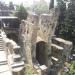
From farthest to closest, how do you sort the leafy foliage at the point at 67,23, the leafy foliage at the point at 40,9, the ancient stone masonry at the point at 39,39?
the leafy foliage at the point at 40,9
the leafy foliage at the point at 67,23
the ancient stone masonry at the point at 39,39

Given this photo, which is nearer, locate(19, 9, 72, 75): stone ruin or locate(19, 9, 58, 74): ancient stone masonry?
locate(19, 9, 72, 75): stone ruin

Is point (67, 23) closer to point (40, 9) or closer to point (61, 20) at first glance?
point (61, 20)

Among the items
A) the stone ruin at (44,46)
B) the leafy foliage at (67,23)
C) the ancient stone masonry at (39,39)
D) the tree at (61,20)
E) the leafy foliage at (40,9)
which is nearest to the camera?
the stone ruin at (44,46)

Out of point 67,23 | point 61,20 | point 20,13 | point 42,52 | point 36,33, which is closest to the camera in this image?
point 36,33

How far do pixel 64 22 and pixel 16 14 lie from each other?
669 cm

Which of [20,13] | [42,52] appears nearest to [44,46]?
[42,52]

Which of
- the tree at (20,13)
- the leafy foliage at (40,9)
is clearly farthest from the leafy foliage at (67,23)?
the leafy foliage at (40,9)

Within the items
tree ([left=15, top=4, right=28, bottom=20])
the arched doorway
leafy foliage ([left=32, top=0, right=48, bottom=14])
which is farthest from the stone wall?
leafy foliage ([left=32, top=0, right=48, bottom=14])

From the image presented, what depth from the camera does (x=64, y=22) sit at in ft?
62.7

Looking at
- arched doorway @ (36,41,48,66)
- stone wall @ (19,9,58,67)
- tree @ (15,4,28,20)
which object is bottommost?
arched doorway @ (36,41,48,66)

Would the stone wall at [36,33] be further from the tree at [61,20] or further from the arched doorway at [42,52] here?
the tree at [61,20]

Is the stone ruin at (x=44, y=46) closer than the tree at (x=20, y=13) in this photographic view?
Yes

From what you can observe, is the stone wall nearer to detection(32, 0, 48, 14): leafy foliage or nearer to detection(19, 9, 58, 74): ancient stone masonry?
detection(19, 9, 58, 74): ancient stone masonry

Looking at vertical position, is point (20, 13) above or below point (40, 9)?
below
